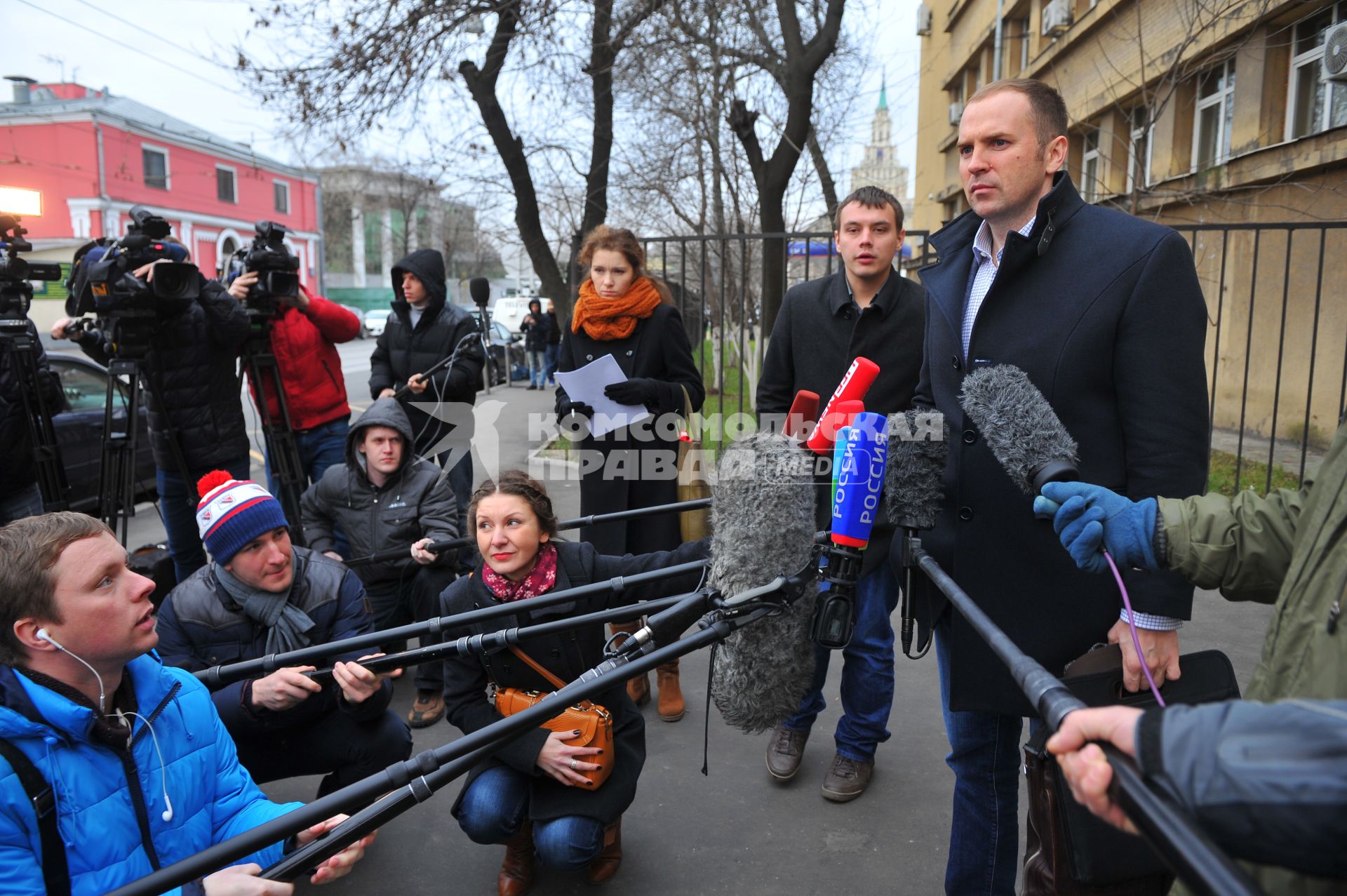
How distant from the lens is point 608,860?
112 inches

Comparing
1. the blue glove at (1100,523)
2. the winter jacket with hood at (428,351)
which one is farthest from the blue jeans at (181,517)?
the blue glove at (1100,523)

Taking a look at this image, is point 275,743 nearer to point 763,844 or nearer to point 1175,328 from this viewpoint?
point 763,844

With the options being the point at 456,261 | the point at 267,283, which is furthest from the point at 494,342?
the point at 456,261

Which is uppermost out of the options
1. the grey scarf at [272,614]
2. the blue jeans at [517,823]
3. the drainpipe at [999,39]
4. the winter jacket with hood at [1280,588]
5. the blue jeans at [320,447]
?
the drainpipe at [999,39]

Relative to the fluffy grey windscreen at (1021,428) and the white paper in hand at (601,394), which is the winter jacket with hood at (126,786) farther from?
the white paper in hand at (601,394)

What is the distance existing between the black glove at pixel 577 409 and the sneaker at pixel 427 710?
1330 millimetres

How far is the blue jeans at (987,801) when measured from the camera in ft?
7.50

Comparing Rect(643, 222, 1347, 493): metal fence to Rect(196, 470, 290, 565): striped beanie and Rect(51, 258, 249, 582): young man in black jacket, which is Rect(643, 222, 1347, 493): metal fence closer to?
Rect(51, 258, 249, 582): young man in black jacket

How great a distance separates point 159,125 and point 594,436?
4153 centimetres

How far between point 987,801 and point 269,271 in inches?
164

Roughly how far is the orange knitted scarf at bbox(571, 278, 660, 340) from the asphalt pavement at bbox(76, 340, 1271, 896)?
A: 1706mm

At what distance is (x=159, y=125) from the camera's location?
3734 cm

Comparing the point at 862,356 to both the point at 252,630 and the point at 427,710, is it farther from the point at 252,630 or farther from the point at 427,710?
the point at 427,710

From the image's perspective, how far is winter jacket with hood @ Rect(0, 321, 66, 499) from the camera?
4445 millimetres
